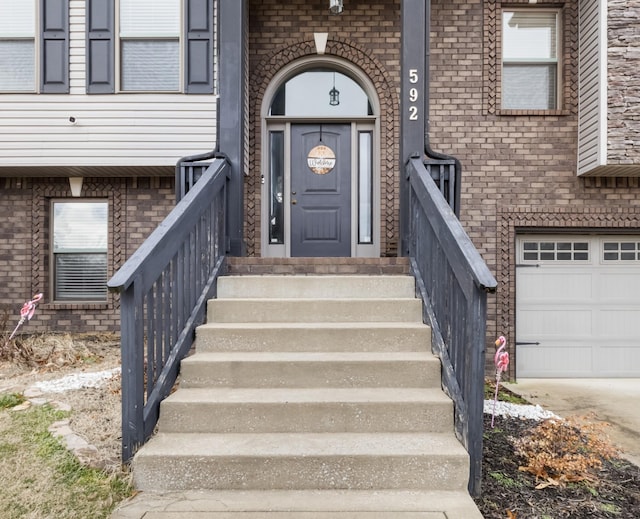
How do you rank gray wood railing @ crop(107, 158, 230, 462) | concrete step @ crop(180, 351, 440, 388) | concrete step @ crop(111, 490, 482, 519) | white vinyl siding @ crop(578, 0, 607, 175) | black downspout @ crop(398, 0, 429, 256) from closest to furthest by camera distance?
concrete step @ crop(111, 490, 482, 519) < gray wood railing @ crop(107, 158, 230, 462) < concrete step @ crop(180, 351, 440, 388) < black downspout @ crop(398, 0, 429, 256) < white vinyl siding @ crop(578, 0, 607, 175)

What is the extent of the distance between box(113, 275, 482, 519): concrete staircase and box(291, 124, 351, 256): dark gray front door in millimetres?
2672

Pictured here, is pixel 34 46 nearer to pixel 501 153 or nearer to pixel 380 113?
pixel 380 113

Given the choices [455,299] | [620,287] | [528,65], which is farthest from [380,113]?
[620,287]

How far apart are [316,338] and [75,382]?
2.31 meters

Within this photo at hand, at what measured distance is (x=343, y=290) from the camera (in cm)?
350

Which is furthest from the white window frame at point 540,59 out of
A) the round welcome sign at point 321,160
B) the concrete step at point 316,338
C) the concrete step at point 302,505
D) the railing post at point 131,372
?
the railing post at point 131,372

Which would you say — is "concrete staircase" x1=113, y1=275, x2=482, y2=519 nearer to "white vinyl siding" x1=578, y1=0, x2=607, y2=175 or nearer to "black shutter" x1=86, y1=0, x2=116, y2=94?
"white vinyl siding" x1=578, y1=0, x2=607, y2=175

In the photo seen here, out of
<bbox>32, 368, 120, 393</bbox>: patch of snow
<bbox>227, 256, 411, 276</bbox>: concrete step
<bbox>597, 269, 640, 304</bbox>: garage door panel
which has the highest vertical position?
<bbox>227, 256, 411, 276</bbox>: concrete step

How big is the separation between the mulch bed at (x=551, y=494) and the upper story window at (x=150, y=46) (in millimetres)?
4986

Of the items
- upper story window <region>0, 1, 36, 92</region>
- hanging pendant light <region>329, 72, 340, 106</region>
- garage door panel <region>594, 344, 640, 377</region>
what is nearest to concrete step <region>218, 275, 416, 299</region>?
hanging pendant light <region>329, 72, 340, 106</region>

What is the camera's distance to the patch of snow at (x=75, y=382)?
146 inches

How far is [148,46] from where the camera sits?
222 inches

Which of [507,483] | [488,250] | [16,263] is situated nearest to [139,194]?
[16,263]

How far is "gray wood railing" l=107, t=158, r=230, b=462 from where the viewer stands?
2.33m
